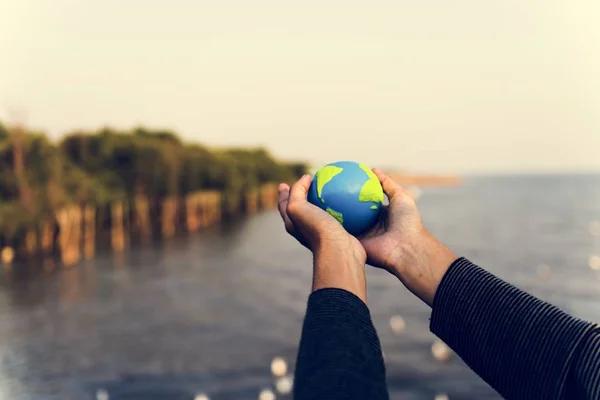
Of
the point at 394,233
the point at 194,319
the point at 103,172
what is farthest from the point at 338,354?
the point at 103,172

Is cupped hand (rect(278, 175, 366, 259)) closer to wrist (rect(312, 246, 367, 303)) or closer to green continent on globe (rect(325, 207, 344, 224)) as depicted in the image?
wrist (rect(312, 246, 367, 303))

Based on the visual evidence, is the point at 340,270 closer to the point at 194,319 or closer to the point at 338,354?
the point at 338,354

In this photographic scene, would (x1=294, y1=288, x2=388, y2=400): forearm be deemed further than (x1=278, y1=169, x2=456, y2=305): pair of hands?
No

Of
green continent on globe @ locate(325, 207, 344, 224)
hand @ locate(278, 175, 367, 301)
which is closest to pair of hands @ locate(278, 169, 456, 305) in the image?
hand @ locate(278, 175, 367, 301)

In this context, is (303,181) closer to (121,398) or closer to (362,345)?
(362,345)

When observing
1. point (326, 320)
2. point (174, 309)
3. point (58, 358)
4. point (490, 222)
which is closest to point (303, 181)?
point (326, 320)

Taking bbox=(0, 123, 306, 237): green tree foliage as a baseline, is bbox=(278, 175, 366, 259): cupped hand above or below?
above

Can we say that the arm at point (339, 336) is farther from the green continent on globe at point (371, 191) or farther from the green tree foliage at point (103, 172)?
the green tree foliage at point (103, 172)
